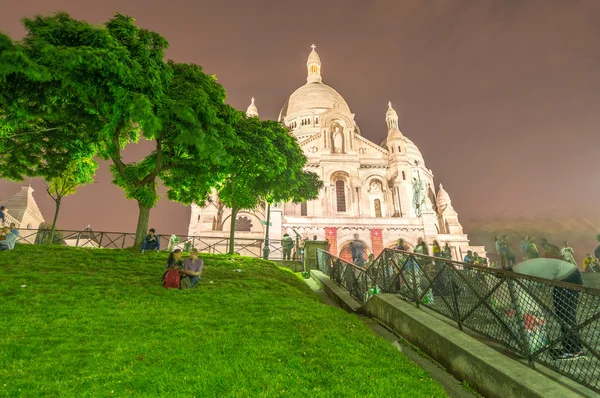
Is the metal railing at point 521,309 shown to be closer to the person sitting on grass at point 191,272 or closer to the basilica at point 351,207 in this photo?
the person sitting on grass at point 191,272

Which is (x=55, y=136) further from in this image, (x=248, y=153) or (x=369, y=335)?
(x=369, y=335)

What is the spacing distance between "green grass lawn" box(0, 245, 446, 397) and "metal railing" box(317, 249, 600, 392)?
141cm

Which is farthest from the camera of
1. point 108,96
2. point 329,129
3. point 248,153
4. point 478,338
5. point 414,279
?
point 329,129

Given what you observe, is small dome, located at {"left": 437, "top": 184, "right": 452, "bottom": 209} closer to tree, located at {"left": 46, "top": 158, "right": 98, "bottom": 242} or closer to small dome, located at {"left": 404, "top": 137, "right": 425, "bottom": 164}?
small dome, located at {"left": 404, "top": 137, "right": 425, "bottom": 164}

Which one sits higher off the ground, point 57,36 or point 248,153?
point 57,36

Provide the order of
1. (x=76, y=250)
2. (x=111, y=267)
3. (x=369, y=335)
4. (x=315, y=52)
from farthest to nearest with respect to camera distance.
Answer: (x=315, y=52)
(x=76, y=250)
(x=111, y=267)
(x=369, y=335)

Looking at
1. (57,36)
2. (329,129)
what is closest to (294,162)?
(57,36)

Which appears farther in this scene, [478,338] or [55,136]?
[55,136]

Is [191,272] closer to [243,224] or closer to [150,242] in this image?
[150,242]

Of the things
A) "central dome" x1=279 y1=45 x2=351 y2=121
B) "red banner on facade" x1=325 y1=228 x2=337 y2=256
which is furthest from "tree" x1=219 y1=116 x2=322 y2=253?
"central dome" x1=279 y1=45 x2=351 y2=121

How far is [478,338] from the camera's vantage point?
4.84 meters

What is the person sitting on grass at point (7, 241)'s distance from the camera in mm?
11404

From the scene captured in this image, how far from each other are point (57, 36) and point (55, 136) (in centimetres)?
596

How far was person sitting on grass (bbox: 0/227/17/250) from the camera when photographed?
1140cm
